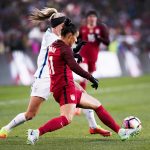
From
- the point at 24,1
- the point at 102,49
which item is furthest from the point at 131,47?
the point at 24,1

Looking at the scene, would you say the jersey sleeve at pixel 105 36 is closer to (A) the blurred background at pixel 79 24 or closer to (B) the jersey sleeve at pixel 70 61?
(A) the blurred background at pixel 79 24

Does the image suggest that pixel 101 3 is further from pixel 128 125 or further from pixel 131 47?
pixel 128 125

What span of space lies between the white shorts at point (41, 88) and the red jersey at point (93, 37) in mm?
6221

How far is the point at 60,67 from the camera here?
35.6 ft

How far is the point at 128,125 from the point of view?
37.2 feet

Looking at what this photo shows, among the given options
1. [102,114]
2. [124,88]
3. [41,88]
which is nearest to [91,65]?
[41,88]

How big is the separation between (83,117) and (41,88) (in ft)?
16.4

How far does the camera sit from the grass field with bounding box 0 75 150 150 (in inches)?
432

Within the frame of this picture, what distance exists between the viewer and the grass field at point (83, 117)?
10977 millimetres

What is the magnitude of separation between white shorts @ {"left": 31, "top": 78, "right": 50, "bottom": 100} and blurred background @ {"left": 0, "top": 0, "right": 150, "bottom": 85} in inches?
488

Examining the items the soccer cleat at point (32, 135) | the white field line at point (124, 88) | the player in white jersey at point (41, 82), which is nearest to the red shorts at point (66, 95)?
the soccer cleat at point (32, 135)

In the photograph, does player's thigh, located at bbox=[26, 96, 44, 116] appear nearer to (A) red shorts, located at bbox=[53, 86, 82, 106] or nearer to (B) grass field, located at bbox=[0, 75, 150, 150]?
(B) grass field, located at bbox=[0, 75, 150, 150]

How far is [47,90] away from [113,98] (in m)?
10.4

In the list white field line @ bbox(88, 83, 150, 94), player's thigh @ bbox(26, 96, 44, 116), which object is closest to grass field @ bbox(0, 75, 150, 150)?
white field line @ bbox(88, 83, 150, 94)
